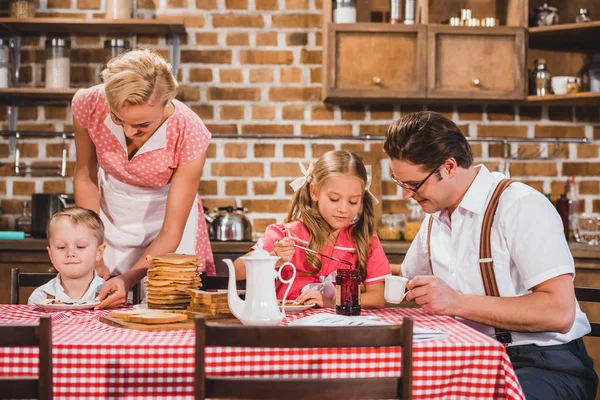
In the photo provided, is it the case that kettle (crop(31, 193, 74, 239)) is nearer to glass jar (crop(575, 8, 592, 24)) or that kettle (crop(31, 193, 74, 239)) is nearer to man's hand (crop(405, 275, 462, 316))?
man's hand (crop(405, 275, 462, 316))

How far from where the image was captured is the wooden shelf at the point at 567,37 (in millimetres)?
3874

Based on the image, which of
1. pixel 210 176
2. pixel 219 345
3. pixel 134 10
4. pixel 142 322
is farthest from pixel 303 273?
pixel 134 10

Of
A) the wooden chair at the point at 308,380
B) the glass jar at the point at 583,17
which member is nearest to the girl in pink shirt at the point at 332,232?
the wooden chair at the point at 308,380

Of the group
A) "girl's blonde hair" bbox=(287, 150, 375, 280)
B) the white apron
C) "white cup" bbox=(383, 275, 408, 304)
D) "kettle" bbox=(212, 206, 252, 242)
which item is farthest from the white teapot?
"kettle" bbox=(212, 206, 252, 242)

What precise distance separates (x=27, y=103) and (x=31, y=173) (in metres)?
0.37

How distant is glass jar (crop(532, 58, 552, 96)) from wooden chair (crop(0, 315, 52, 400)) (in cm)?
316

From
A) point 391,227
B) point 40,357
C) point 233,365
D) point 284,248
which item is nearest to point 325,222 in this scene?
point 284,248

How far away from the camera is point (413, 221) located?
4.03 metres

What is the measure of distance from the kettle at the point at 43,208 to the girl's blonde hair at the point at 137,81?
4.87 ft

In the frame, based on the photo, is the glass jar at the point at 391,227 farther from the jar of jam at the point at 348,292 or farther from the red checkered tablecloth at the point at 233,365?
the red checkered tablecloth at the point at 233,365

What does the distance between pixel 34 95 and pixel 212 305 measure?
239 centimetres

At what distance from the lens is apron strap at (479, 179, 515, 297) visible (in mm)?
2055

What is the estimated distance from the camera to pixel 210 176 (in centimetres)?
410

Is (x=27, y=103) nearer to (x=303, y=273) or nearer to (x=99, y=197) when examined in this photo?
(x=99, y=197)
